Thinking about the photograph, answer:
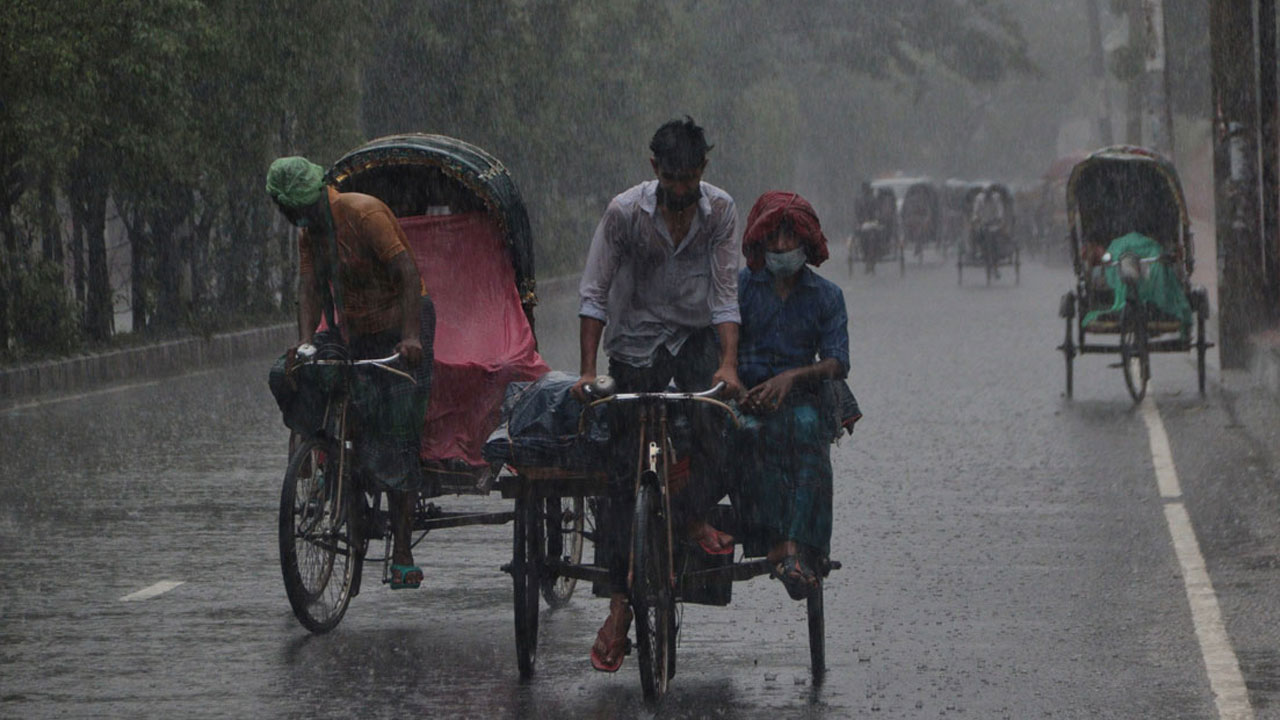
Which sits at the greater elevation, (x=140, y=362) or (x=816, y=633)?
(x=140, y=362)

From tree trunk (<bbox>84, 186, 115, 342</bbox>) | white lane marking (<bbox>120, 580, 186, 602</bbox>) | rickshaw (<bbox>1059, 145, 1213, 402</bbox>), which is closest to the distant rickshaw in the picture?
tree trunk (<bbox>84, 186, 115, 342</bbox>)

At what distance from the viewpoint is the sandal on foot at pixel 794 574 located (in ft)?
22.9

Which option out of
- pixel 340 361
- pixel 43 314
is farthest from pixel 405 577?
pixel 43 314

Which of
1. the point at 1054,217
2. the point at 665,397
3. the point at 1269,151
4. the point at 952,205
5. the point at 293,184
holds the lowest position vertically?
the point at 665,397

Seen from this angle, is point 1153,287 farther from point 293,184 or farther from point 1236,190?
point 293,184

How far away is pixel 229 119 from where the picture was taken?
80.3 ft

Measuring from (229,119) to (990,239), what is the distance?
1875cm

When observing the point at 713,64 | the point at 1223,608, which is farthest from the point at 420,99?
the point at 713,64

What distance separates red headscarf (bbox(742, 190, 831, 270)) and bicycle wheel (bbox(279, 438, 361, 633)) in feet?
6.10

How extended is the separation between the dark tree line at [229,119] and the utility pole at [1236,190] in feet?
31.2

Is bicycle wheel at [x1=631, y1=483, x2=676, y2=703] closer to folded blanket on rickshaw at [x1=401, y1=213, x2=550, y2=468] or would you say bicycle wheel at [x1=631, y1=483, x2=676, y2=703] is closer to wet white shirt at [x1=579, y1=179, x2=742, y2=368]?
wet white shirt at [x1=579, y1=179, x2=742, y2=368]

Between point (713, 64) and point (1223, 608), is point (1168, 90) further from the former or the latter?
point (713, 64)

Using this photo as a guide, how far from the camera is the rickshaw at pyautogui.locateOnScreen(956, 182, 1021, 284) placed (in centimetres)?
3966

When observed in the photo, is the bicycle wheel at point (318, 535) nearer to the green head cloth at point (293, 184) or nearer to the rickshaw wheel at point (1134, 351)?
the green head cloth at point (293, 184)
